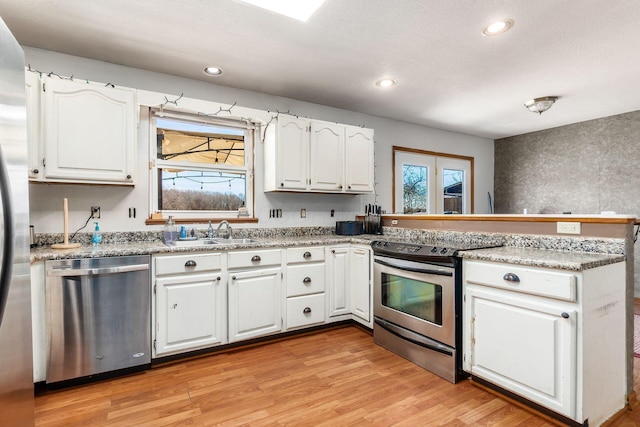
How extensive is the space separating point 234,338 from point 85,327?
1.06 meters

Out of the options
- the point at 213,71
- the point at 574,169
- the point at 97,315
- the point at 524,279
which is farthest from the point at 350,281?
the point at 574,169

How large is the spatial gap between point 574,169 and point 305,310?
452cm

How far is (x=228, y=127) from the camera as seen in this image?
3.46 metres

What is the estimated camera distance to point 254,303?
2848 millimetres

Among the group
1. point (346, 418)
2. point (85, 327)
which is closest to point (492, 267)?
point (346, 418)

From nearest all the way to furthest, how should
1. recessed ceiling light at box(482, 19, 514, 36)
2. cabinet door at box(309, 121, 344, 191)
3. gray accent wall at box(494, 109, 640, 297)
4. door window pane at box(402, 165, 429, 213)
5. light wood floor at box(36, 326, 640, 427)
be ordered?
light wood floor at box(36, 326, 640, 427) < recessed ceiling light at box(482, 19, 514, 36) < cabinet door at box(309, 121, 344, 191) < gray accent wall at box(494, 109, 640, 297) < door window pane at box(402, 165, 429, 213)

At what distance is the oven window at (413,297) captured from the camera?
2385 millimetres

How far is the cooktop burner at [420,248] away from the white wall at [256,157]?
48.2 inches

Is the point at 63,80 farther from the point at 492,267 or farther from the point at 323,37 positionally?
the point at 492,267

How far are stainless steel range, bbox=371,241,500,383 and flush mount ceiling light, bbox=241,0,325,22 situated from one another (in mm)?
1840

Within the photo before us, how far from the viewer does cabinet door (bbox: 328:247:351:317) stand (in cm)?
327

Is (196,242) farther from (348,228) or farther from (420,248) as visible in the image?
(420,248)

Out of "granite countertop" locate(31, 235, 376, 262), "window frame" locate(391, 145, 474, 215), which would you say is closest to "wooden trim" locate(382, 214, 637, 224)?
"granite countertop" locate(31, 235, 376, 262)

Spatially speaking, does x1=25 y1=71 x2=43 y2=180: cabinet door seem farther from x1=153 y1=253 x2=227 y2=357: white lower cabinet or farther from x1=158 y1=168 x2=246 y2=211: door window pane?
x1=153 y1=253 x2=227 y2=357: white lower cabinet
